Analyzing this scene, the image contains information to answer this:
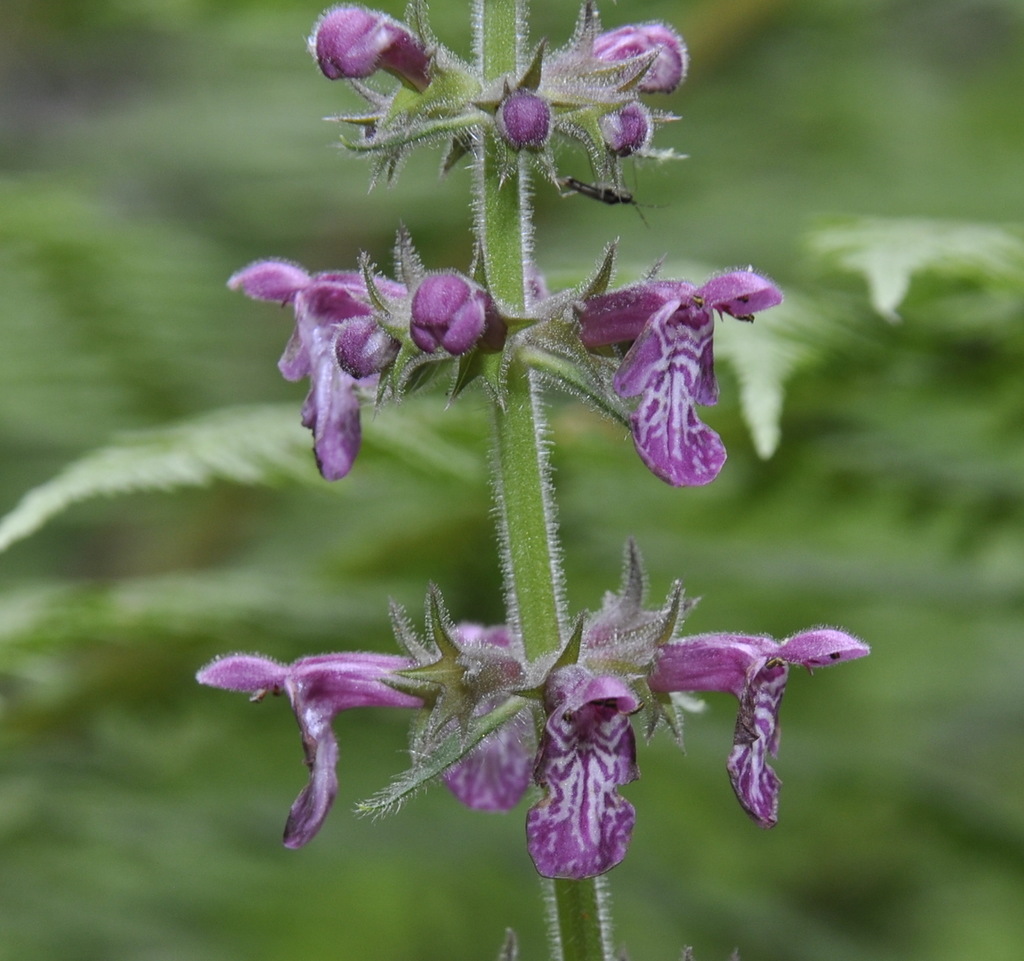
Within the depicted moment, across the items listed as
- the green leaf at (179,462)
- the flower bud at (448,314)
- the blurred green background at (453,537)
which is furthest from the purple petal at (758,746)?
the green leaf at (179,462)

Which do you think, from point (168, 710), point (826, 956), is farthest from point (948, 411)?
point (168, 710)

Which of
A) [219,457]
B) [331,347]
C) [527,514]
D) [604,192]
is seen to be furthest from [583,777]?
[219,457]

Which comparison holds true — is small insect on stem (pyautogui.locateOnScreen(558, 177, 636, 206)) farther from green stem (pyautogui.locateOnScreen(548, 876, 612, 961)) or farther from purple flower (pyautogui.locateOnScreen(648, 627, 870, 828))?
green stem (pyautogui.locateOnScreen(548, 876, 612, 961))

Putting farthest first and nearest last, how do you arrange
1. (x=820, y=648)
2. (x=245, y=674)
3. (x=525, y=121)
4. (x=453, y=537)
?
(x=453, y=537), (x=245, y=674), (x=820, y=648), (x=525, y=121)

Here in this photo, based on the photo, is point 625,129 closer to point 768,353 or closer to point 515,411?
point 515,411

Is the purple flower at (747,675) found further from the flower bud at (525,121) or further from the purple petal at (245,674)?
the flower bud at (525,121)

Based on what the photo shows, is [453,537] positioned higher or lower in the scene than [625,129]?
lower

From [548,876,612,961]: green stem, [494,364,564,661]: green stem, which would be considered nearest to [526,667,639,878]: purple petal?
[494,364,564,661]: green stem
